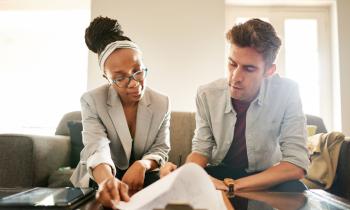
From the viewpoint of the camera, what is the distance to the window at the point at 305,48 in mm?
3129

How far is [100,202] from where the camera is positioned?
2.43ft

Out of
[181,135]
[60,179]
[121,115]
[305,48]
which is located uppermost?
[305,48]

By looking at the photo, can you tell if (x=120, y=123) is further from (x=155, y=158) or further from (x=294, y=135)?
(x=294, y=135)

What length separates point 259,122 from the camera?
49.3 inches

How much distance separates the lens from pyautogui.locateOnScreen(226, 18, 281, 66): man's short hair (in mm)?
1146

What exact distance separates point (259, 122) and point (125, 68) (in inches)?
21.0

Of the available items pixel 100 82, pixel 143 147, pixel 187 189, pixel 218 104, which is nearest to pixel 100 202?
pixel 187 189

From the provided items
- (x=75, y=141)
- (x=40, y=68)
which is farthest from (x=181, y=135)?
(x=40, y=68)

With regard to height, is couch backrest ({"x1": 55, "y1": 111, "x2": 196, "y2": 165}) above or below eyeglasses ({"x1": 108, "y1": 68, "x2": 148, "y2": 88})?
below

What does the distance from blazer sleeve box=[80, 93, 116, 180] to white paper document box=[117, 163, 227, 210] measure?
0.48 m

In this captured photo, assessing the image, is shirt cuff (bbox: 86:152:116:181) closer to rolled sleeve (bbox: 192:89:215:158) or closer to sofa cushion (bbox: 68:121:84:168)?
rolled sleeve (bbox: 192:89:215:158)

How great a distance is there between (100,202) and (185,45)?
95.5 inches

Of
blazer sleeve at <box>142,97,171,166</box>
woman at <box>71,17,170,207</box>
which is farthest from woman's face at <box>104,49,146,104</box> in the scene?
blazer sleeve at <box>142,97,171,166</box>

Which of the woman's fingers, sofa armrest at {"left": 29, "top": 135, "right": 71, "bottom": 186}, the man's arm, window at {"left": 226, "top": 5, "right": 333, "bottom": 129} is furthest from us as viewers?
window at {"left": 226, "top": 5, "right": 333, "bottom": 129}
